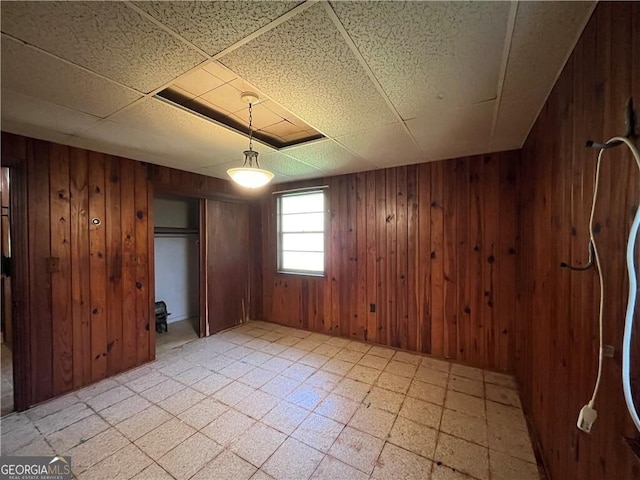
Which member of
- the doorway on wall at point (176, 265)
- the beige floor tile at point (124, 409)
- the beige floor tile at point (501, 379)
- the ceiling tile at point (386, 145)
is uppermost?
the ceiling tile at point (386, 145)

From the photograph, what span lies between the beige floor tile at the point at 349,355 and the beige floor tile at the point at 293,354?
1.36 ft

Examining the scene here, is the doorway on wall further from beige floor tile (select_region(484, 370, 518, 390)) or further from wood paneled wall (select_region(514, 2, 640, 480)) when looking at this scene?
wood paneled wall (select_region(514, 2, 640, 480))

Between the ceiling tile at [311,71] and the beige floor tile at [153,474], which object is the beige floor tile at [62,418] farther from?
the ceiling tile at [311,71]

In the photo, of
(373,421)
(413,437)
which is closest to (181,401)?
(373,421)

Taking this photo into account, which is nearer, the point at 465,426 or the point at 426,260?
the point at 465,426

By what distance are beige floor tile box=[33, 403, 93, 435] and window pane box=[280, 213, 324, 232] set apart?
9.60 ft

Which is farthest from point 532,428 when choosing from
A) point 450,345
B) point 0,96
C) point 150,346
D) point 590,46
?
point 0,96

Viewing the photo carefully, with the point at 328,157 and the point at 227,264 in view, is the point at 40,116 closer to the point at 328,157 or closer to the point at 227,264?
the point at 328,157

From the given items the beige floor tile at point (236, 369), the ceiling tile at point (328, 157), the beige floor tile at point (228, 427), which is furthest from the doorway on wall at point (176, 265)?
the ceiling tile at point (328, 157)

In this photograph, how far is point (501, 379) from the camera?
2527mm

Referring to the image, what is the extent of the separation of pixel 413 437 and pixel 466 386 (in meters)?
0.94

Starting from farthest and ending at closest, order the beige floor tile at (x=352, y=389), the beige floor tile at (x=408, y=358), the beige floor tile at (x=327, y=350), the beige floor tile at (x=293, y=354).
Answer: the beige floor tile at (x=327, y=350) < the beige floor tile at (x=293, y=354) < the beige floor tile at (x=408, y=358) < the beige floor tile at (x=352, y=389)

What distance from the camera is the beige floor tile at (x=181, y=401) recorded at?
6.84ft

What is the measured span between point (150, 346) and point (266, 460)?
2.09 meters
